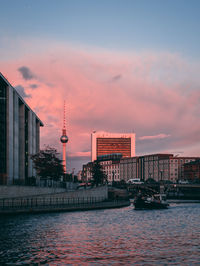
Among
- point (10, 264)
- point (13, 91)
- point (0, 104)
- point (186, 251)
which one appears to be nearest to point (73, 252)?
point (10, 264)

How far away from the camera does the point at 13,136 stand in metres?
107

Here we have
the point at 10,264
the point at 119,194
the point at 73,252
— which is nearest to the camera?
the point at 10,264

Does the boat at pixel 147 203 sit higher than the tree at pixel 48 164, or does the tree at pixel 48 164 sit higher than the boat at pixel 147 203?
the tree at pixel 48 164

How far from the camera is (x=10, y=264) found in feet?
107

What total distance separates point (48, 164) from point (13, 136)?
30542 millimetres

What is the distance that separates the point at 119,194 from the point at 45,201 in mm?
83042

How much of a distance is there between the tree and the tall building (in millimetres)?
3180

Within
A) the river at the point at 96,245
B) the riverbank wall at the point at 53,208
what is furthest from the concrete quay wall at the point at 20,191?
the river at the point at 96,245

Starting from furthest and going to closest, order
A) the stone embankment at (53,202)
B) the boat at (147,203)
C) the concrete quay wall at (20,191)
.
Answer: the boat at (147,203) → the concrete quay wall at (20,191) → the stone embankment at (53,202)

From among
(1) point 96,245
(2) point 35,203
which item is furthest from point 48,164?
(1) point 96,245

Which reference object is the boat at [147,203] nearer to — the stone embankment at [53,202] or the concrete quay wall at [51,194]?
the stone embankment at [53,202]

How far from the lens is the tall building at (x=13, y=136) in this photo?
324 feet

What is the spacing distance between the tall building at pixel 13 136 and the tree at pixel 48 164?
318 cm

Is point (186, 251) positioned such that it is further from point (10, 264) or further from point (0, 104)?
point (0, 104)
